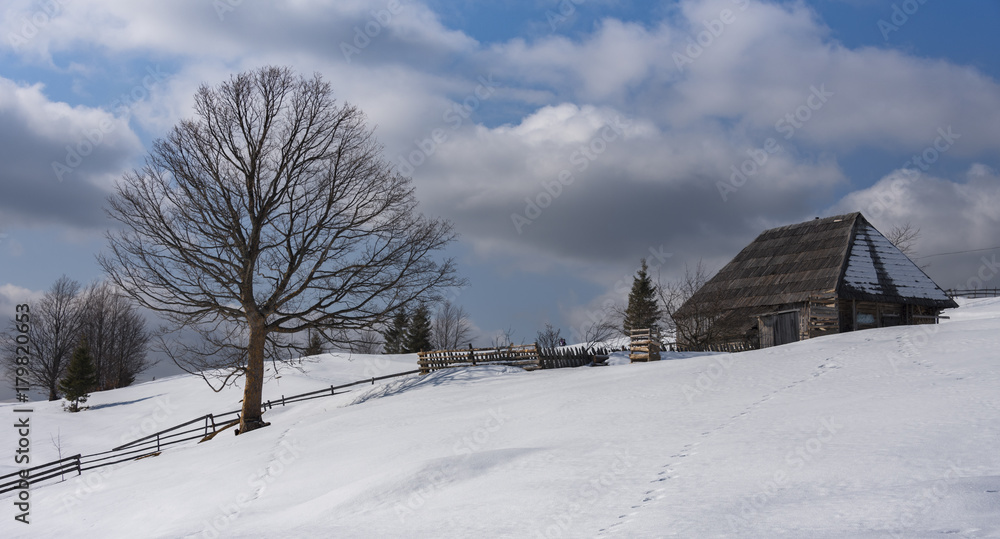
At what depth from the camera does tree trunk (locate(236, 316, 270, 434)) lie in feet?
74.9

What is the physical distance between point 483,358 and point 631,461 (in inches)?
752

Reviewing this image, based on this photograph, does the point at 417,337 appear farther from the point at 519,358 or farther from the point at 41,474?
the point at 41,474

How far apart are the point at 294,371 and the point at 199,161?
2138 cm

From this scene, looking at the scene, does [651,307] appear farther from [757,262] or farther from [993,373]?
[993,373]

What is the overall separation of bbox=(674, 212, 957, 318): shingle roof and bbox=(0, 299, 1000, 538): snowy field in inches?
375

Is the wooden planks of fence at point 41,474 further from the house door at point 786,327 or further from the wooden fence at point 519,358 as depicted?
the house door at point 786,327

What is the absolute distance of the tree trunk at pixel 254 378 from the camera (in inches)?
899

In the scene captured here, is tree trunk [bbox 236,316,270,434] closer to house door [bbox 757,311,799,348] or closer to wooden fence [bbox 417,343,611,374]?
wooden fence [bbox 417,343,611,374]

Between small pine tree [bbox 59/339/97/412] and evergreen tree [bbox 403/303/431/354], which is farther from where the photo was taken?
evergreen tree [bbox 403/303/431/354]

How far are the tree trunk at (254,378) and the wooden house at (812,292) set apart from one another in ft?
69.5

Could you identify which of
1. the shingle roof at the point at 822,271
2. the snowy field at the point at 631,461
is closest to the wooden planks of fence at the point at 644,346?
the snowy field at the point at 631,461

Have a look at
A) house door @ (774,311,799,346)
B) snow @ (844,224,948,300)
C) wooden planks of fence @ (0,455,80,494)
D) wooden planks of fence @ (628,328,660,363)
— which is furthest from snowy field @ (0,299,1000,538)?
snow @ (844,224,948,300)

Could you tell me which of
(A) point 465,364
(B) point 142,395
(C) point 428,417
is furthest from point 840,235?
(B) point 142,395

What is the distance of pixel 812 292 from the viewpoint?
3161 cm
